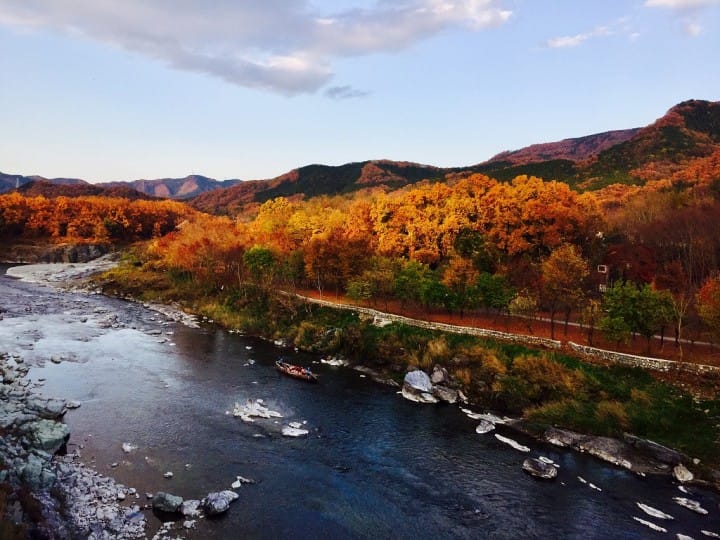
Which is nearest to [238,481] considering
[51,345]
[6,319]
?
[51,345]

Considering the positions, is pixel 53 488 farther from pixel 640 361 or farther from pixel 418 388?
pixel 640 361

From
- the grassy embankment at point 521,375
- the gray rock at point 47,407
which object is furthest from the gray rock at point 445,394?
the gray rock at point 47,407

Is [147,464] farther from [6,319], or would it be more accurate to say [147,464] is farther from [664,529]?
[6,319]

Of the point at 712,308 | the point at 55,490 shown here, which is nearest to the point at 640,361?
the point at 712,308

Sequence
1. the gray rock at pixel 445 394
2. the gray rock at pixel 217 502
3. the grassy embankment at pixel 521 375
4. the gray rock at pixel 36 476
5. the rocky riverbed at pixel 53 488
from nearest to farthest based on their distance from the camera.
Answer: the rocky riverbed at pixel 53 488, the gray rock at pixel 36 476, the gray rock at pixel 217 502, the grassy embankment at pixel 521 375, the gray rock at pixel 445 394

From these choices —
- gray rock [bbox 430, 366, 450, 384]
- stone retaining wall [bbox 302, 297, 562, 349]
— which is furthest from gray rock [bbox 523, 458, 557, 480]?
stone retaining wall [bbox 302, 297, 562, 349]

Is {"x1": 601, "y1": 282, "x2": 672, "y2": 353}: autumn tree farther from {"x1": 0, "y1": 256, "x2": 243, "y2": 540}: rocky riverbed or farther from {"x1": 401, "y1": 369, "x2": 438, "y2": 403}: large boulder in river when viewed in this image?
{"x1": 0, "y1": 256, "x2": 243, "y2": 540}: rocky riverbed

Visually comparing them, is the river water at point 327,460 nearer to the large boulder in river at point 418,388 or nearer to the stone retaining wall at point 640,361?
the large boulder in river at point 418,388
